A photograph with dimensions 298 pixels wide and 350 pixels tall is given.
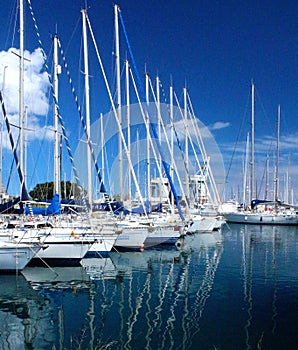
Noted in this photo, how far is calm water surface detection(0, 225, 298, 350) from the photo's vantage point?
515 inches

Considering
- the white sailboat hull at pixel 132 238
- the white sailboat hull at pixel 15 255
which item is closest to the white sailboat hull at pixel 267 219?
the white sailboat hull at pixel 132 238

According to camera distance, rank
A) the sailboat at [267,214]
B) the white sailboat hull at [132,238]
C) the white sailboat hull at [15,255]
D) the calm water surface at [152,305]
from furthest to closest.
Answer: the sailboat at [267,214]
the white sailboat hull at [132,238]
the white sailboat hull at [15,255]
the calm water surface at [152,305]

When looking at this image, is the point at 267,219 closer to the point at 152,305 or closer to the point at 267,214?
the point at 267,214

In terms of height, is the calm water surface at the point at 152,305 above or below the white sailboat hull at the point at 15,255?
below

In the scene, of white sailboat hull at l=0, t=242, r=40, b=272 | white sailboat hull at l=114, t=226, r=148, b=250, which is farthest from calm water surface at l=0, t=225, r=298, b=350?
white sailboat hull at l=114, t=226, r=148, b=250

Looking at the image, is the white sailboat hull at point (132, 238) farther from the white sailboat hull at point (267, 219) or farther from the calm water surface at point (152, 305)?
the white sailboat hull at point (267, 219)

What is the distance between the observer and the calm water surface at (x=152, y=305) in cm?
1309

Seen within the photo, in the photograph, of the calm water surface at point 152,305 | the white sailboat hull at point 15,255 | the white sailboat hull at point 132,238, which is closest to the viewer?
the calm water surface at point 152,305

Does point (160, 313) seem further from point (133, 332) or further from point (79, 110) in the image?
point (79, 110)

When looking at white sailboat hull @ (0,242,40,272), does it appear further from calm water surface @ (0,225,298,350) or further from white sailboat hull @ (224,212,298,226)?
white sailboat hull @ (224,212,298,226)

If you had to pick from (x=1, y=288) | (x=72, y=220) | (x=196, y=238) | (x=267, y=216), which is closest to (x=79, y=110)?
(x=72, y=220)

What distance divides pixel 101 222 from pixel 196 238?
16.1 metres

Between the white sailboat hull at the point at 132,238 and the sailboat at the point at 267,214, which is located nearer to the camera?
the white sailboat hull at the point at 132,238

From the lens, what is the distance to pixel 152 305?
16.8m
